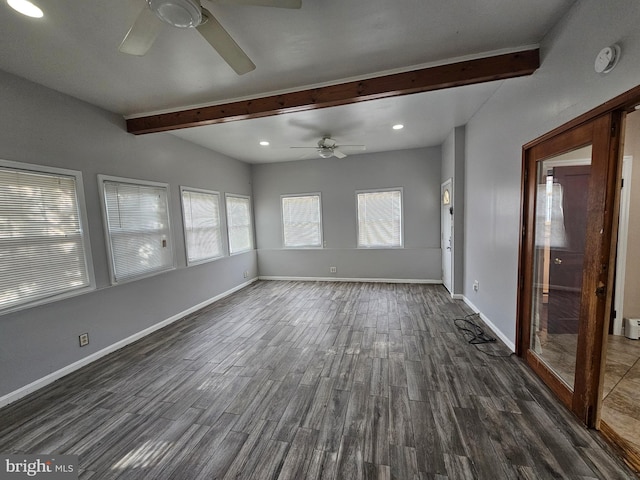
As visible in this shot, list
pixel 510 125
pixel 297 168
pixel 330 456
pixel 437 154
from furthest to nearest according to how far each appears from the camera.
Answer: pixel 297 168 → pixel 437 154 → pixel 510 125 → pixel 330 456

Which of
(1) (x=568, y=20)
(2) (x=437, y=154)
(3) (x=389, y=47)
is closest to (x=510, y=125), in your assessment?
(1) (x=568, y=20)

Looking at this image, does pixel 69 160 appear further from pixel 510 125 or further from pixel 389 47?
pixel 510 125

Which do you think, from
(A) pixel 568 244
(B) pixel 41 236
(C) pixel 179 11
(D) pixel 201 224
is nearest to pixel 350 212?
(D) pixel 201 224

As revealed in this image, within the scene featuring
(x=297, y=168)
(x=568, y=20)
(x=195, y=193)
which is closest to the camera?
(x=568, y=20)

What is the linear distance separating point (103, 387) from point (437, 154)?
20.7ft

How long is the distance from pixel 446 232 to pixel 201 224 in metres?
4.68

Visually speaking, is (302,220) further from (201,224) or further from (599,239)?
(599,239)

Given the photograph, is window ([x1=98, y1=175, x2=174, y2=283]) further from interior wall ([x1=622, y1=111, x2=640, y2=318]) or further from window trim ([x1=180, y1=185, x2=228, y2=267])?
interior wall ([x1=622, y1=111, x2=640, y2=318])

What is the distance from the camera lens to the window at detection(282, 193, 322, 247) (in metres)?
6.23

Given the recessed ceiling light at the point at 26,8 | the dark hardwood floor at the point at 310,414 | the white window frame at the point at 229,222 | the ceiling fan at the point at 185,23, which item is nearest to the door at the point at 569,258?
the dark hardwood floor at the point at 310,414

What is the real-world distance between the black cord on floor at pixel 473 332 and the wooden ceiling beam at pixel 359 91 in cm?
276

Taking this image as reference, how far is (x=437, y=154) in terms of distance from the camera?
5.43 m

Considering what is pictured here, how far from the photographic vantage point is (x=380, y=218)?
586 centimetres

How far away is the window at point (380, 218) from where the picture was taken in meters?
5.76
